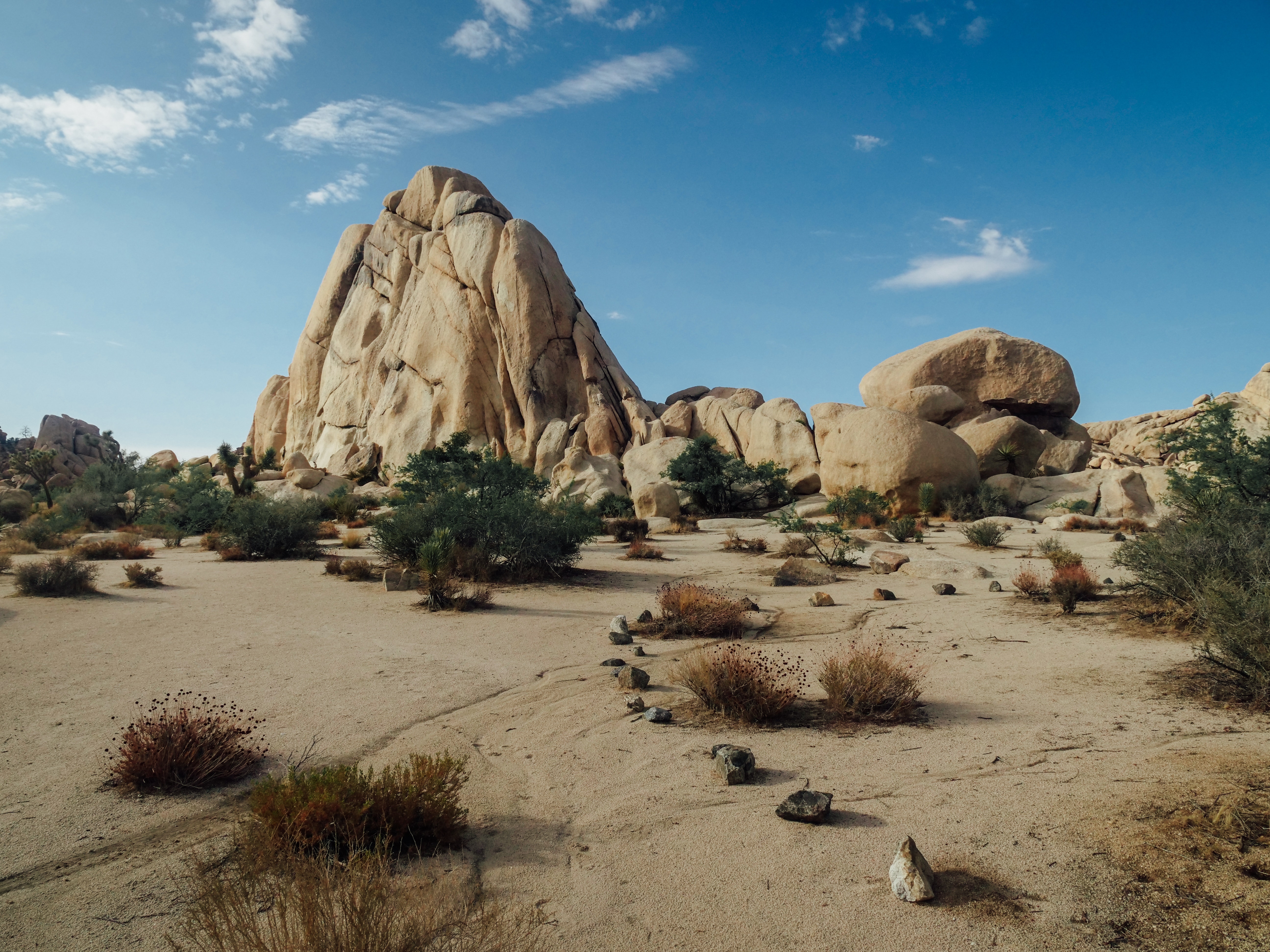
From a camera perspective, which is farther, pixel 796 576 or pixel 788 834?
pixel 796 576

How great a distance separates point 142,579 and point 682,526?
1578 cm

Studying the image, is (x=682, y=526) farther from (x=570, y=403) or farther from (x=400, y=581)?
(x=570, y=403)

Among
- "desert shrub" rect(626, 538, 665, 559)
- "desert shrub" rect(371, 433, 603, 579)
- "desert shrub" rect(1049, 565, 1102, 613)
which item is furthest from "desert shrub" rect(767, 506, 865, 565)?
"desert shrub" rect(1049, 565, 1102, 613)

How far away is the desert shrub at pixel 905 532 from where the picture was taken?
18.5m

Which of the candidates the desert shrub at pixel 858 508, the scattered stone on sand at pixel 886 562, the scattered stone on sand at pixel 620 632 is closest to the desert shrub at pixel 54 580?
the scattered stone on sand at pixel 620 632

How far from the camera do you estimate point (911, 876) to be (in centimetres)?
325

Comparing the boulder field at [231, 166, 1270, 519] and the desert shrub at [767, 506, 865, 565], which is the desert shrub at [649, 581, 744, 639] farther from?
the boulder field at [231, 166, 1270, 519]

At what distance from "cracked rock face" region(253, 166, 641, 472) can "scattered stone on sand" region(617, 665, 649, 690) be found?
31.2m

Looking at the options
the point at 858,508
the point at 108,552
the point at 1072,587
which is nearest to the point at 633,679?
the point at 1072,587

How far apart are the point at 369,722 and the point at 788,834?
11.5 ft

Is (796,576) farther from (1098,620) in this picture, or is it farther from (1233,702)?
(1233,702)

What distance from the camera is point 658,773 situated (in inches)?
189

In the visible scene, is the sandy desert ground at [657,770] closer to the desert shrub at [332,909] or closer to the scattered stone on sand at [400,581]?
the desert shrub at [332,909]

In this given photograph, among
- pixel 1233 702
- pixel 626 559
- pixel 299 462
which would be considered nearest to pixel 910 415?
pixel 626 559
